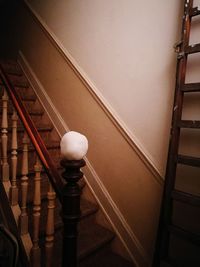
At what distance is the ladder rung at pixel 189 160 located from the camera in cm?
135

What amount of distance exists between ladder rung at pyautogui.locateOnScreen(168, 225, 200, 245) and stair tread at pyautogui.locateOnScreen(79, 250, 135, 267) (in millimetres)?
609

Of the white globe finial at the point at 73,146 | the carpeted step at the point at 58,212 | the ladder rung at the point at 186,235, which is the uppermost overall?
the white globe finial at the point at 73,146

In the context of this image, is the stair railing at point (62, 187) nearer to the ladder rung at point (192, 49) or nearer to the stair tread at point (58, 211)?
the stair tread at point (58, 211)

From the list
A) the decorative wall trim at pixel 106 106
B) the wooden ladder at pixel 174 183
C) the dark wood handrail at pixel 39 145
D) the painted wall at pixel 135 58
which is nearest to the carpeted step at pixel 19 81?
the decorative wall trim at pixel 106 106

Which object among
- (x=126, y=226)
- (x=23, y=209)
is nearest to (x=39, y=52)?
(x=23, y=209)

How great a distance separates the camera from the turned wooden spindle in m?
1.00

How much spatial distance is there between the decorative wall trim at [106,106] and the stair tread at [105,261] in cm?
74

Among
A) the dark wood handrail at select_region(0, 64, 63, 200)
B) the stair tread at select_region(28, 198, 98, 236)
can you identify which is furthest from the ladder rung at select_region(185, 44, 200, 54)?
the stair tread at select_region(28, 198, 98, 236)

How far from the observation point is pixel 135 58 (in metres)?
1.80

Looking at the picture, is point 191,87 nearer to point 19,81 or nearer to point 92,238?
point 92,238

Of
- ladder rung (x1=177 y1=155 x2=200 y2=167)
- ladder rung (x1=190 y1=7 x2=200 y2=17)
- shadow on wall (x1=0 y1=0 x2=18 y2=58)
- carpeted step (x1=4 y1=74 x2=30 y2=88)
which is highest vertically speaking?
shadow on wall (x1=0 y1=0 x2=18 y2=58)

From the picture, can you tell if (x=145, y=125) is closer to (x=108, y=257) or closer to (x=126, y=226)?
(x=126, y=226)

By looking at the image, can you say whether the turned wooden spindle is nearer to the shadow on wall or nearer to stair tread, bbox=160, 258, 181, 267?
stair tread, bbox=160, 258, 181, 267

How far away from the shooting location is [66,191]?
105 cm
